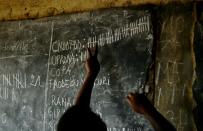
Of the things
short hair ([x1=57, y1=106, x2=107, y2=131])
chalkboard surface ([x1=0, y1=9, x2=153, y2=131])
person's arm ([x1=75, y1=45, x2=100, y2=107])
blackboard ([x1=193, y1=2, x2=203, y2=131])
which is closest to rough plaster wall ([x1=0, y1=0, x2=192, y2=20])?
chalkboard surface ([x1=0, y1=9, x2=153, y2=131])

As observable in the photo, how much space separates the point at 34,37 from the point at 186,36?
51.3 inches

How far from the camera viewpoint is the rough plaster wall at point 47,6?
308 cm

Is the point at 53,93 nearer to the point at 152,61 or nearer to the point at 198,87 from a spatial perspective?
the point at 152,61

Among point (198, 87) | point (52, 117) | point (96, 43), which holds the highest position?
point (96, 43)

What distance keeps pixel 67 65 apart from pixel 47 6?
1.77ft

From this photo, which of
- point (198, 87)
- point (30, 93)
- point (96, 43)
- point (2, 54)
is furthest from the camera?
point (2, 54)

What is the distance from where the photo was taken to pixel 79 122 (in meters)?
1.88

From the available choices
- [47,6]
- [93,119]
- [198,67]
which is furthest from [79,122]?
[47,6]

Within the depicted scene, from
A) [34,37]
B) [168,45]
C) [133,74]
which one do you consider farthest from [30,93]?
[168,45]

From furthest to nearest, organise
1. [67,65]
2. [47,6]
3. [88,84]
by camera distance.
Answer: [47,6]
[67,65]
[88,84]

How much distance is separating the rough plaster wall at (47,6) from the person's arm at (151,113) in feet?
3.19

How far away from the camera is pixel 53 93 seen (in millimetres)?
3307

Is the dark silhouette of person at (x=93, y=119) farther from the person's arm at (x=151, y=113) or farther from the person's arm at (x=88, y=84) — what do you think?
the person's arm at (x=88, y=84)

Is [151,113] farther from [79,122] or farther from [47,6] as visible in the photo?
[47,6]
